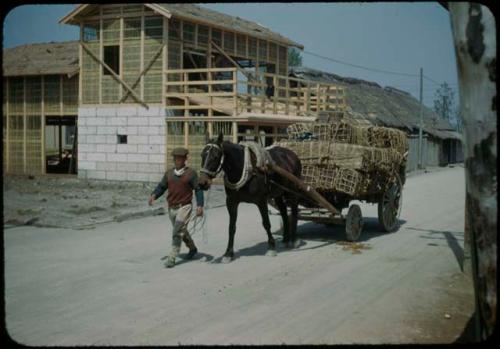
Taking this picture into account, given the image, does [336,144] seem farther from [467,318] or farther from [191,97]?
[191,97]

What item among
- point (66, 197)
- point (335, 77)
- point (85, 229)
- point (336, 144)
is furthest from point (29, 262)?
point (335, 77)

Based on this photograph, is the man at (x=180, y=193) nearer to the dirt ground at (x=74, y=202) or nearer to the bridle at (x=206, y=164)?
the bridle at (x=206, y=164)

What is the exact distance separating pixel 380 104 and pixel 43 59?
24376 millimetres

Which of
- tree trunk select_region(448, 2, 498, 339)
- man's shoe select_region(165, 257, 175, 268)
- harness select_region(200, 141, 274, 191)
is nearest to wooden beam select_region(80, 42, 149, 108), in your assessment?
harness select_region(200, 141, 274, 191)

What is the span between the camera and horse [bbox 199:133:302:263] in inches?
344

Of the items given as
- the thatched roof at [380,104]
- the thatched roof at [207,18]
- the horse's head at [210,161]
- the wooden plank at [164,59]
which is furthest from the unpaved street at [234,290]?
the thatched roof at [380,104]

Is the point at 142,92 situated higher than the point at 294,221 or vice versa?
the point at 142,92

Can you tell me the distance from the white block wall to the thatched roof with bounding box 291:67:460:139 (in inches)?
586

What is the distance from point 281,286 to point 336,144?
4352 mm

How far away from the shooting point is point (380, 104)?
4175 centimetres

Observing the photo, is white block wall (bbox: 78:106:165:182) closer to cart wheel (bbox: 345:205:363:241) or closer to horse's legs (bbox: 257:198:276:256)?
cart wheel (bbox: 345:205:363:241)

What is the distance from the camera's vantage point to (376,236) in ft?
38.3

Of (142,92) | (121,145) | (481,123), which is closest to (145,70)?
(142,92)

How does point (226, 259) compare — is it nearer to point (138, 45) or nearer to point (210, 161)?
point (210, 161)
